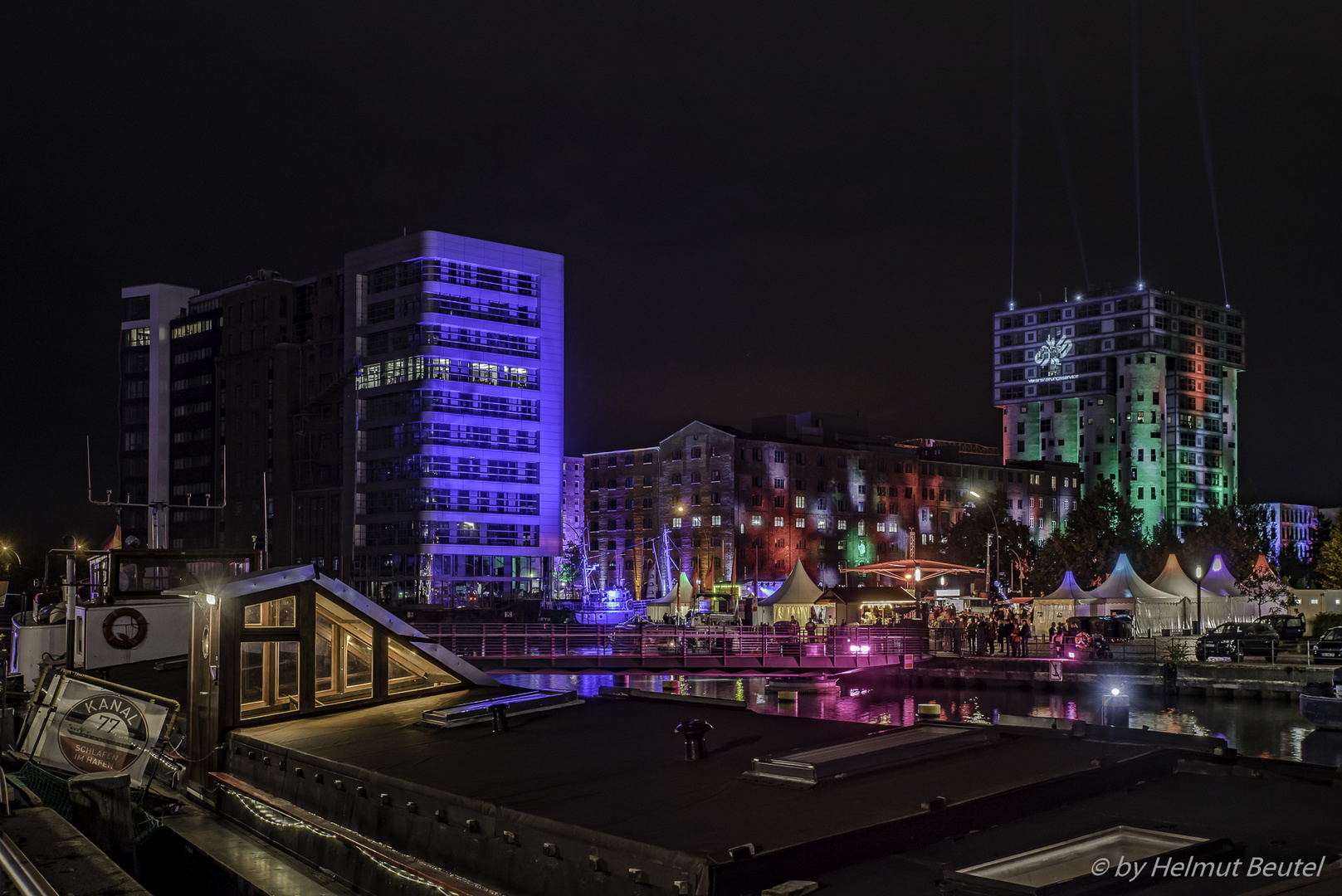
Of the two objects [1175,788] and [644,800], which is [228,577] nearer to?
[644,800]

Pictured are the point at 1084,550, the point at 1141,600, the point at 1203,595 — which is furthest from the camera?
the point at 1084,550

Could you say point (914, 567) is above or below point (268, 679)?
below

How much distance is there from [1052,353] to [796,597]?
130 meters

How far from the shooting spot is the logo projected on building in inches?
7141

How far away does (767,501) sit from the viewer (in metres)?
128

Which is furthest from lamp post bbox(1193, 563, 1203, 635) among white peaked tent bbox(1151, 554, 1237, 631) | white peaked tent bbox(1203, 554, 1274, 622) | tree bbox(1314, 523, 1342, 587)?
tree bbox(1314, 523, 1342, 587)

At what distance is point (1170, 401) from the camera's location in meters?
176

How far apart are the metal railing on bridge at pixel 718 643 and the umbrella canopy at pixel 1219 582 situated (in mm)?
19282

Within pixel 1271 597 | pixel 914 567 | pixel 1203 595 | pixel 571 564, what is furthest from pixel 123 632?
pixel 571 564

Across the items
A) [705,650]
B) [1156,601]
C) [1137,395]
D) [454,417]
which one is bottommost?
[705,650]

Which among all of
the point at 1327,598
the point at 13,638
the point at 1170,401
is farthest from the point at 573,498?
the point at 13,638

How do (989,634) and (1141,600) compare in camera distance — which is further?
(1141,600)

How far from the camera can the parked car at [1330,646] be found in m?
47.0

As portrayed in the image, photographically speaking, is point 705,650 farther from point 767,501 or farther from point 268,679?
point 767,501
